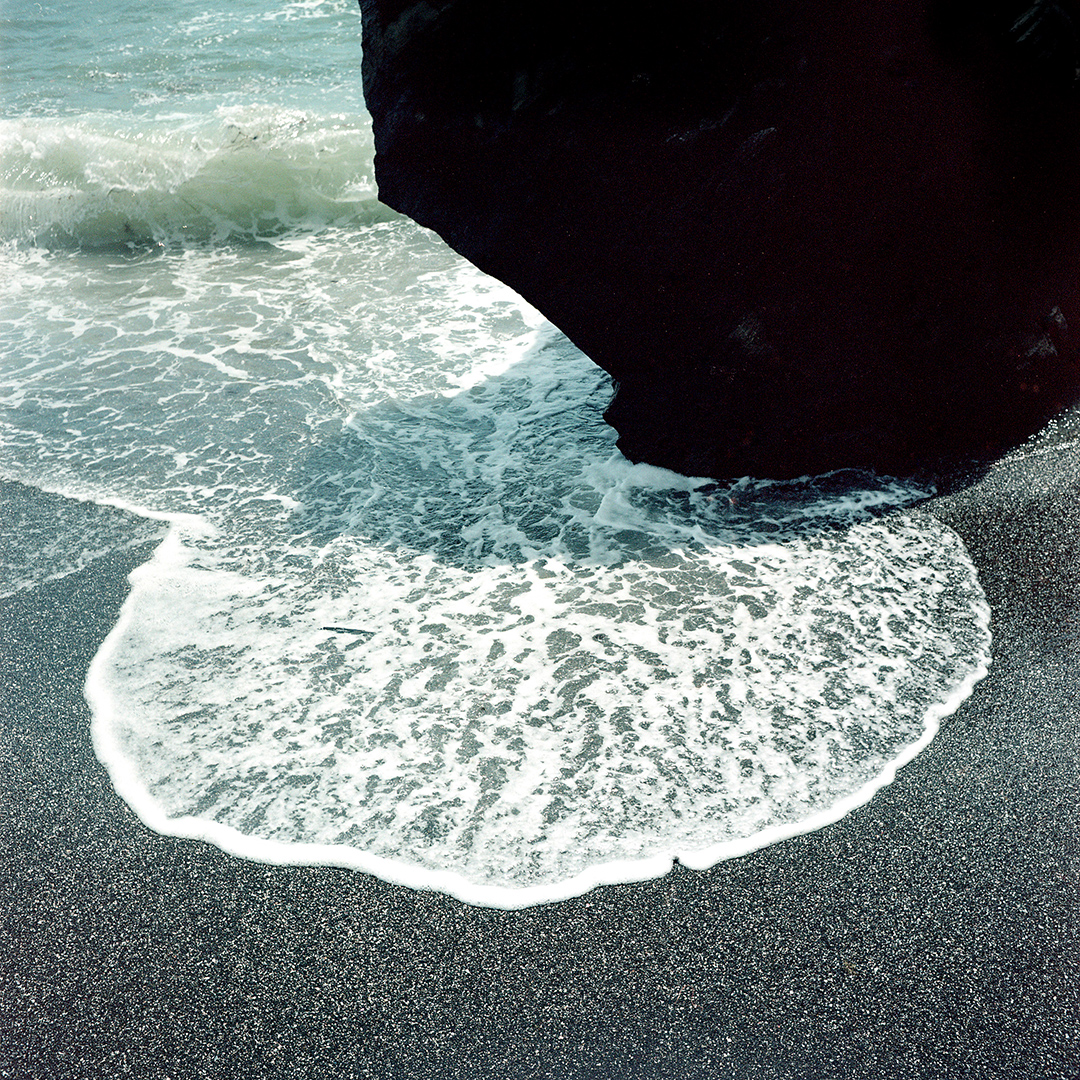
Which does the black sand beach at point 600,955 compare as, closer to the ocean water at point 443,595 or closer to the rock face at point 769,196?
the ocean water at point 443,595

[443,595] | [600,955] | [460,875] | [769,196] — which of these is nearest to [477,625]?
[443,595]

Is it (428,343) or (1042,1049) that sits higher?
(1042,1049)

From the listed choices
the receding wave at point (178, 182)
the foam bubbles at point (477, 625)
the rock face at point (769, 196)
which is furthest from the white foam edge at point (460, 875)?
the receding wave at point (178, 182)

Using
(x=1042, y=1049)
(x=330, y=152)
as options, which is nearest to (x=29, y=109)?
(x=330, y=152)

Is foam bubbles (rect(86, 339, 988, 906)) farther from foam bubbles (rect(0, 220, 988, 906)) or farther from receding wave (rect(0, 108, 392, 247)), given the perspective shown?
receding wave (rect(0, 108, 392, 247))

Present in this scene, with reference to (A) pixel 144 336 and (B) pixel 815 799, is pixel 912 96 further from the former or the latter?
(A) pixel 144 336

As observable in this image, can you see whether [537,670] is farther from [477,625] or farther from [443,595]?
Result: [443,595]

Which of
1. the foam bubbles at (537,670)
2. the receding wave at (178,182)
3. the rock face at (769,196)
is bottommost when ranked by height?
the receding wave at (178,182)
